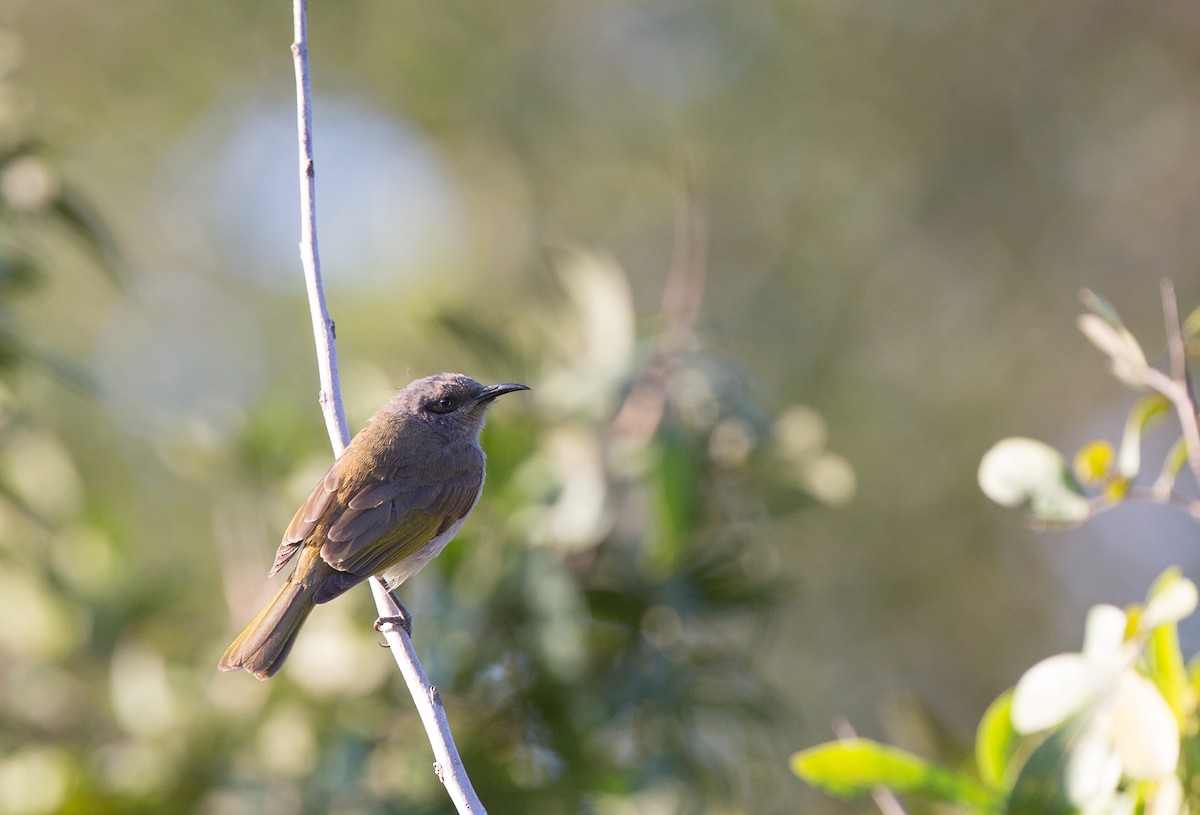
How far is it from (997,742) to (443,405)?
1964 millimetres

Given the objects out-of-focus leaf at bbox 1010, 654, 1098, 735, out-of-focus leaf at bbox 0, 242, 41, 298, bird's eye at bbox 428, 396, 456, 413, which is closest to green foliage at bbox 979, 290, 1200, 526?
out-of-focus leaf at bbox 1010, 654, 1098, 735

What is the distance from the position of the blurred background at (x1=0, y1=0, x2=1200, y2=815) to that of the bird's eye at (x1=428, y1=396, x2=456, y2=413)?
21cm

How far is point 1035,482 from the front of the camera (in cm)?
224

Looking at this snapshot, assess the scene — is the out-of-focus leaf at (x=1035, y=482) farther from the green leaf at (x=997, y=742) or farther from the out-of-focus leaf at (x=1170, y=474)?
the green leaf at (x=997, y=742)

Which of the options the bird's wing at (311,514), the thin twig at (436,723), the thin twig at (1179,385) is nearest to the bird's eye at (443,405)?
the bird's wing at (311,514)

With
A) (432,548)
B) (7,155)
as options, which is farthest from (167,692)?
(7,155)

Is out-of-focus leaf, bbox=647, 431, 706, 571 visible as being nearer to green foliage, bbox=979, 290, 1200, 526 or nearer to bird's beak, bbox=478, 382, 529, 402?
bird's beak, bbox=478, 382, 529, 402

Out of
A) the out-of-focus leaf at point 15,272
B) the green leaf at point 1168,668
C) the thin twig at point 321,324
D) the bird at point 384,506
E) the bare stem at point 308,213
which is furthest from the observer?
the out-of-focus leaf at point 15,272

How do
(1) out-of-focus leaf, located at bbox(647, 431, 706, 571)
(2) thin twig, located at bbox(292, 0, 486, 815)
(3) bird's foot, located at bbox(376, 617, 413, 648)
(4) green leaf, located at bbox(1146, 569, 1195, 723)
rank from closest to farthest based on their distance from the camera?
1. (4) green leaf, located at bbox(1146, 569, 1195, 723)
2. (2) thin twig, located at bbox(292, 0, 486, 815)
3. (3) bird's foot, located at bbox(376, 617, 413, 648)
4. (1) out-of-focus leaf, located at bbox(647, 431, 706, 571)

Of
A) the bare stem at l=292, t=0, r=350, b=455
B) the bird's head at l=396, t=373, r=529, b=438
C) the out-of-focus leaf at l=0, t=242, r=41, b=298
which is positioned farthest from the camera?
the bird's head at l=396, t=373, r=529, b=438

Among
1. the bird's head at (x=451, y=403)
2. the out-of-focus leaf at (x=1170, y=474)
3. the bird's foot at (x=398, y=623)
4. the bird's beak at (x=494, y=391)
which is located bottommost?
the out-of-focus leaf at (x=1170, y=474)

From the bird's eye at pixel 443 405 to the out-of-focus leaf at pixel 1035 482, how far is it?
6.14 ft

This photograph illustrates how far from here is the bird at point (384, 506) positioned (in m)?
2.97

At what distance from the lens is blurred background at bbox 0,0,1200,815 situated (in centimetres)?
374
